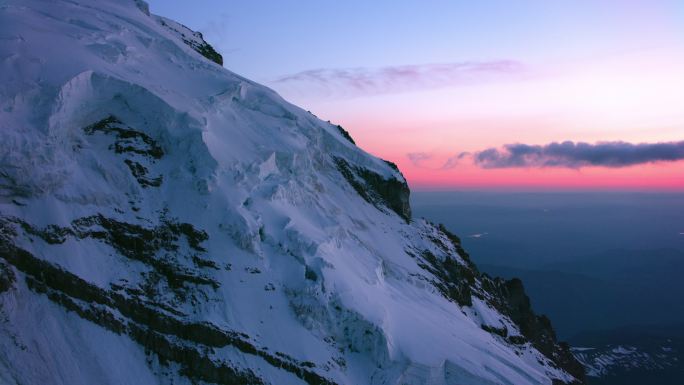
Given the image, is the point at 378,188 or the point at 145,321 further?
the point at 378,188

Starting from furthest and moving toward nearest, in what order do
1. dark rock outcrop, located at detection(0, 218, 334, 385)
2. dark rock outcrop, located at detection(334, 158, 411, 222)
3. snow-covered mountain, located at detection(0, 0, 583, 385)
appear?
1. dark rock outcrop, located at detection(334, 158, 411, 222)
2. snow-covered mountain, located at detection(0, 0, 583, 385)
3. dark rock outcrop, located at detection(0, 218, 334, 385)

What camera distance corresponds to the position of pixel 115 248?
92.8 feet

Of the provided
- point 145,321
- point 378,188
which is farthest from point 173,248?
point 378,188

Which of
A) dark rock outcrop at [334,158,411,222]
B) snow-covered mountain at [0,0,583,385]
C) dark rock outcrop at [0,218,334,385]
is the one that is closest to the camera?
dark rock outcrop at [0,218,334,385]

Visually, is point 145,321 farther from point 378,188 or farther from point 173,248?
point 378,188

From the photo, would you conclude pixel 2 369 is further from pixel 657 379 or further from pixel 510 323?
pixel 657 379

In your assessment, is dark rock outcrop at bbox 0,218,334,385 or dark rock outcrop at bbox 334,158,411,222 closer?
dark rock outcrop at bbox 0,218,334,385

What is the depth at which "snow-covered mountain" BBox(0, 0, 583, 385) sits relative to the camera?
83.8 feet

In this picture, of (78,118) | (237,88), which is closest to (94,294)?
(78,118)

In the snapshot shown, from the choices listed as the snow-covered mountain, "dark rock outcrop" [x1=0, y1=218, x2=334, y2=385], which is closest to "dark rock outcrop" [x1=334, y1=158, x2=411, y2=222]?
the snow-covered mountain

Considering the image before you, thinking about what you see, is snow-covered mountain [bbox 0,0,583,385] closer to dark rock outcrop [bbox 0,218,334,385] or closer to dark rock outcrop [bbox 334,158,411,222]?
dark rock outcrop [bbox 0,218,334,385]

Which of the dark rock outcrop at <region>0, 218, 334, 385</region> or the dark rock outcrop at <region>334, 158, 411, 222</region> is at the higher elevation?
the dark rock outcrop at <region>334, 158, 411, 222</region>

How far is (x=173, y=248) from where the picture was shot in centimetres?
2983

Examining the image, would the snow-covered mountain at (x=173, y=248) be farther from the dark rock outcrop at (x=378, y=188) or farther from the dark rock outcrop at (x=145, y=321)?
the dark rock outcrop at (x=378, y=188)
